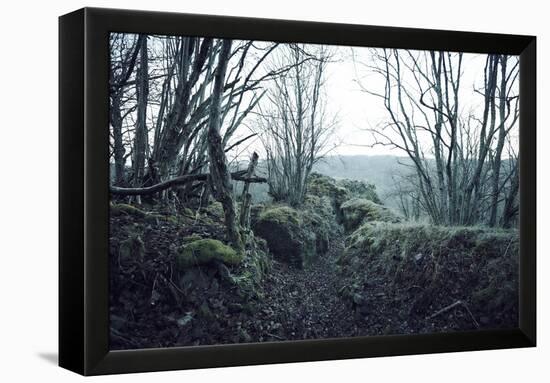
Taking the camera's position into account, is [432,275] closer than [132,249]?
No

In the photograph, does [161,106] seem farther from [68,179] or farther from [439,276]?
[439,276]

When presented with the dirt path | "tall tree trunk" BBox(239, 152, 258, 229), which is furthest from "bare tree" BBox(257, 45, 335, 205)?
the dirt path

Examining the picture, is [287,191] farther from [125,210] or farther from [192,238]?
[125,210]

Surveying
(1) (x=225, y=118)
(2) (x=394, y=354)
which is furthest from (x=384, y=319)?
(1) (x=225, y=118)

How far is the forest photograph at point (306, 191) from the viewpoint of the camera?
731 cm

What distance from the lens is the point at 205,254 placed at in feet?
24.5

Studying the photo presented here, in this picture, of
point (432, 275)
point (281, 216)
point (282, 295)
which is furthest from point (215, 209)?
point (432, 275)

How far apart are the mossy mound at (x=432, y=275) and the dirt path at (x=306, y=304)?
0.11m

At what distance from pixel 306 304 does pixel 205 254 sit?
92cm

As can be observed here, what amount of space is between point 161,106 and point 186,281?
1.26 m

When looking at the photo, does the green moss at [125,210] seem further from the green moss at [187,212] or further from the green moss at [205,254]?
the green moss at [205,254]

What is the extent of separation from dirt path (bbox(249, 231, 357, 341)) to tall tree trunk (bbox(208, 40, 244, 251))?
484 mm

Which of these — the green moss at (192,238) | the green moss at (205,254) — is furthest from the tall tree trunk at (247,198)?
the green moss at (192,238)

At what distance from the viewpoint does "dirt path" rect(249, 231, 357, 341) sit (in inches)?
304
